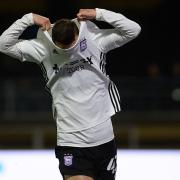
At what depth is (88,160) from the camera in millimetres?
3480

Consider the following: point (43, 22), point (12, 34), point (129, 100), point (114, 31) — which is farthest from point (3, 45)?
point (129, 100)

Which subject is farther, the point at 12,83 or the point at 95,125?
the point at 12,83

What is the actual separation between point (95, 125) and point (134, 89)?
3.66 meters

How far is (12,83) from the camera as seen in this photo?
720cm

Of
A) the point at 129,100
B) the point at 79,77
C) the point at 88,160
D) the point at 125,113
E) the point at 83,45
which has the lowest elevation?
the point at 125,113

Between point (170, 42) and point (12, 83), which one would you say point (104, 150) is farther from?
point (170, 42)

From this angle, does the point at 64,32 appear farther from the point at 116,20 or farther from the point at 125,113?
the point at 125,113

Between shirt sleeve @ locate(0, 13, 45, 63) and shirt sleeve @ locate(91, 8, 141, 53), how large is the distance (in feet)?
0.96

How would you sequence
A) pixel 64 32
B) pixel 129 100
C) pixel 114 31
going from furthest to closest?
pixel 129 100, pixel 114 31, pixel 64 32

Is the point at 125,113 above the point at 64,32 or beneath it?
beneath

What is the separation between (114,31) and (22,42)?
1.55ft

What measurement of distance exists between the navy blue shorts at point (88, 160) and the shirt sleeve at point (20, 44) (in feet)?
1.62

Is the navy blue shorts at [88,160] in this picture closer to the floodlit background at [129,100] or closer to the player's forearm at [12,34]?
the player's forearm at [12,34]

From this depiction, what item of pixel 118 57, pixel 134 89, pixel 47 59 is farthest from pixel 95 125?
pixel 118 57
